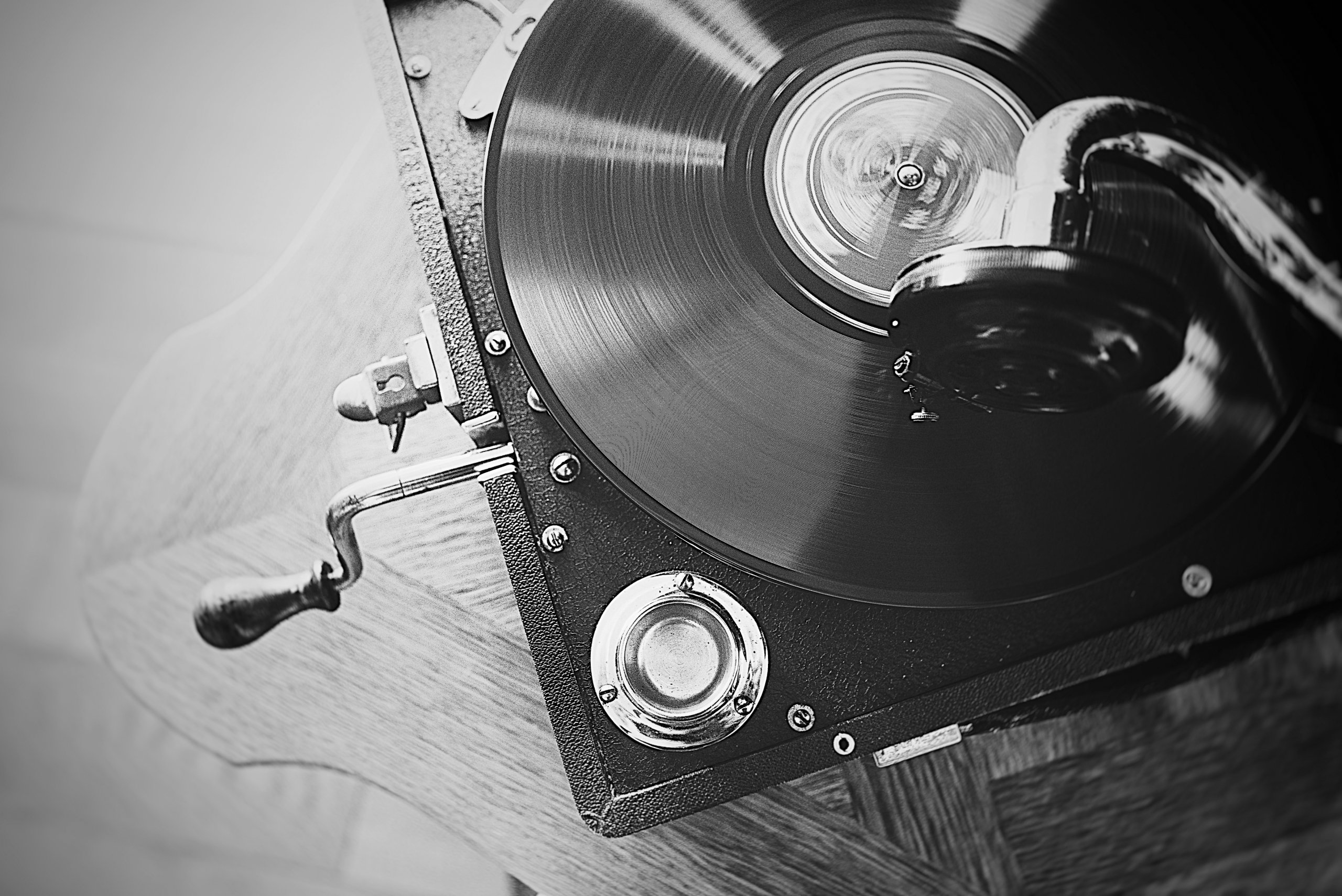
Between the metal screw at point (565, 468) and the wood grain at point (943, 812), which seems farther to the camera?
the wood grain at point (943, 812)

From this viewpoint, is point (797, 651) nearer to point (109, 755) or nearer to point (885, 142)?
point (885, 142)

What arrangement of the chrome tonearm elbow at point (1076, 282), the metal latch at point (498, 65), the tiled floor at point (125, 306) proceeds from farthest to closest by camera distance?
the tiled floor at point (125, 306)
the metal latch at point (498, 65)
the chrome tonearm elbow at point (1076, 282)

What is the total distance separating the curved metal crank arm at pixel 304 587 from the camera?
0.84 meters

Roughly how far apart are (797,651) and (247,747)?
0.60m

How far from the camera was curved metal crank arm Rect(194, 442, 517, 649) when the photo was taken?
2.75 feet

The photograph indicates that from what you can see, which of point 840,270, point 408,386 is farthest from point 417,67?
point 840,270

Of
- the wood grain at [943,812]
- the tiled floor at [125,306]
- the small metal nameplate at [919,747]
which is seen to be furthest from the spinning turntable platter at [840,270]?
the tiled floor at [125,306]

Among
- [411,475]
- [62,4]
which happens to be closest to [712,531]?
[411,475]

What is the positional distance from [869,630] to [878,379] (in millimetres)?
191

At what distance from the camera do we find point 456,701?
3.21ft

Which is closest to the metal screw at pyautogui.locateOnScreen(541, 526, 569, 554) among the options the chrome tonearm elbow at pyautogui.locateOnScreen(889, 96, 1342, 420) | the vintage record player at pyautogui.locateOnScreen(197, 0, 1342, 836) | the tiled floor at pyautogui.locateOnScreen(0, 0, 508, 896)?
the vintage record player at pyautogui.locateOnScreen(197, 0, 1342, 836)

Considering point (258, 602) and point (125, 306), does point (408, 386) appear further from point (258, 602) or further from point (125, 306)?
point (125, 306)

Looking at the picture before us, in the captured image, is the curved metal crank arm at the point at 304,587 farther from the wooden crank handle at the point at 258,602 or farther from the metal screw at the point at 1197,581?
the metal screw at the point at 1197,581

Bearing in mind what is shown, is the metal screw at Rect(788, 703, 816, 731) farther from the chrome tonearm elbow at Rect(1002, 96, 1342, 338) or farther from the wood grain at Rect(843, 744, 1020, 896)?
the chrome tonearm elbow at Rect(1002, 96, 1342, 338)
